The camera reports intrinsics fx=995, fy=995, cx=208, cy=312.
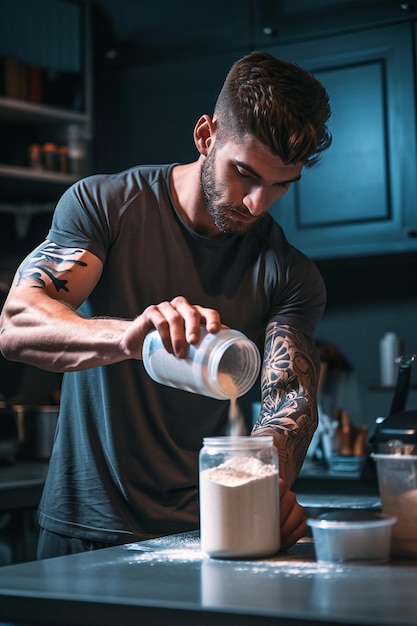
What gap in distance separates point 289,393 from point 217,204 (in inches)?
14.1

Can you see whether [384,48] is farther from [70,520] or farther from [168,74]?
[70,520]

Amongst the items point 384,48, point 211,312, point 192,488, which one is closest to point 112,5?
point 384,48

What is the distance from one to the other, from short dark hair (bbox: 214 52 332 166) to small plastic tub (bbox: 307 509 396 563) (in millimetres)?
697

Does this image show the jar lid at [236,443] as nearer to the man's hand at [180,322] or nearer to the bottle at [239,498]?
the bottle at [239,498]

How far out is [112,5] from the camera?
371cm

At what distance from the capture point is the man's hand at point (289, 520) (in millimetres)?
1404

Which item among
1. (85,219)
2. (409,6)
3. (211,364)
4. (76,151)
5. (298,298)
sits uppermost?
(409,6)

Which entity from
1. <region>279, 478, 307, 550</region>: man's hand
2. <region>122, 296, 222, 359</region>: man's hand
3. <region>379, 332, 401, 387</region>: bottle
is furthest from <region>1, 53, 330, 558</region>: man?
<region>379, 332, 401, 387</region>: bottle

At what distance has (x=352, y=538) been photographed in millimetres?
1242

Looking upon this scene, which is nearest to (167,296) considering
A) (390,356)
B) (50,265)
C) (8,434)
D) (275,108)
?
(50,265)

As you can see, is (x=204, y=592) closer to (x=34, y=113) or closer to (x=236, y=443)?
(x=236, y=443)

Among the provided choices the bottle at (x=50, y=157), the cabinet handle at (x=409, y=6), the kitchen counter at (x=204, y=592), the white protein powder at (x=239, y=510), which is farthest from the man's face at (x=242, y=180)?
the bottle at (x=50, y=157)

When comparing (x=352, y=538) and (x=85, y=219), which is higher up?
(x=85, y=219)

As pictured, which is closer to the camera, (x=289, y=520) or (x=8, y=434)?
(x=289, y=520)
